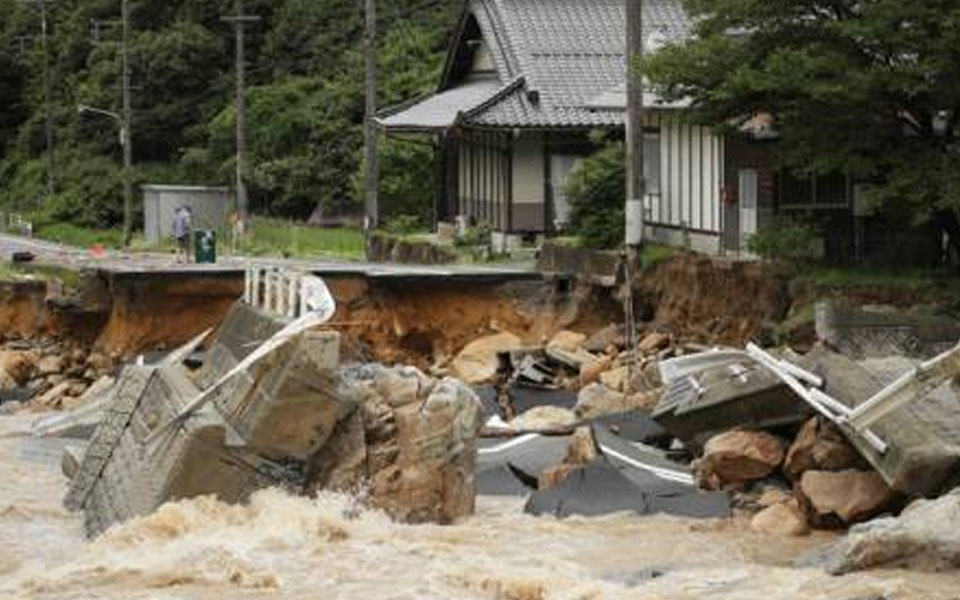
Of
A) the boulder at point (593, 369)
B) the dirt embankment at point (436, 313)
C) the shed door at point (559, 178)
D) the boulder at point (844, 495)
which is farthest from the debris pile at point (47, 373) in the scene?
the boulder at point (844, 495)

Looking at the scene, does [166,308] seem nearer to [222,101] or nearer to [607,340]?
[607,340]

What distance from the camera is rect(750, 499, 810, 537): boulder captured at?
60.4 ft

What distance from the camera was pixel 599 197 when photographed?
34906 mm

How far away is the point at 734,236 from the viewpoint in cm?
3116

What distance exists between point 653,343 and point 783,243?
341 centimetres

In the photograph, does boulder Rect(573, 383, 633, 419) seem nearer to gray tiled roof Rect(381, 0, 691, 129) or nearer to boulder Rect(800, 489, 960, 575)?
boulder Rect(800, 489, 960, 575)

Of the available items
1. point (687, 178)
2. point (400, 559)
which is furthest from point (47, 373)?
point (400, 559)

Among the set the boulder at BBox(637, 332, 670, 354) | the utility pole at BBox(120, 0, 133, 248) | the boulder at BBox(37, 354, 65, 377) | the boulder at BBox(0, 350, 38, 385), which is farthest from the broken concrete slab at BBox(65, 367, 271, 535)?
the utility pole at BBox(120, 0, 133, 248)

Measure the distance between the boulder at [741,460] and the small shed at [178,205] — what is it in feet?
134

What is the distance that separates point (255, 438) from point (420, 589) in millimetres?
3930

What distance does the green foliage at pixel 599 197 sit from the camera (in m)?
34.1

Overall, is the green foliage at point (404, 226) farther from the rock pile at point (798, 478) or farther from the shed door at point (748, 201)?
the rock pile at point (798, 478)

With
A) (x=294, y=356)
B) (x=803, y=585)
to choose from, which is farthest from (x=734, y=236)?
(x=803, y=585)

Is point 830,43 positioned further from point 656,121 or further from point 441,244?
point 441,244
